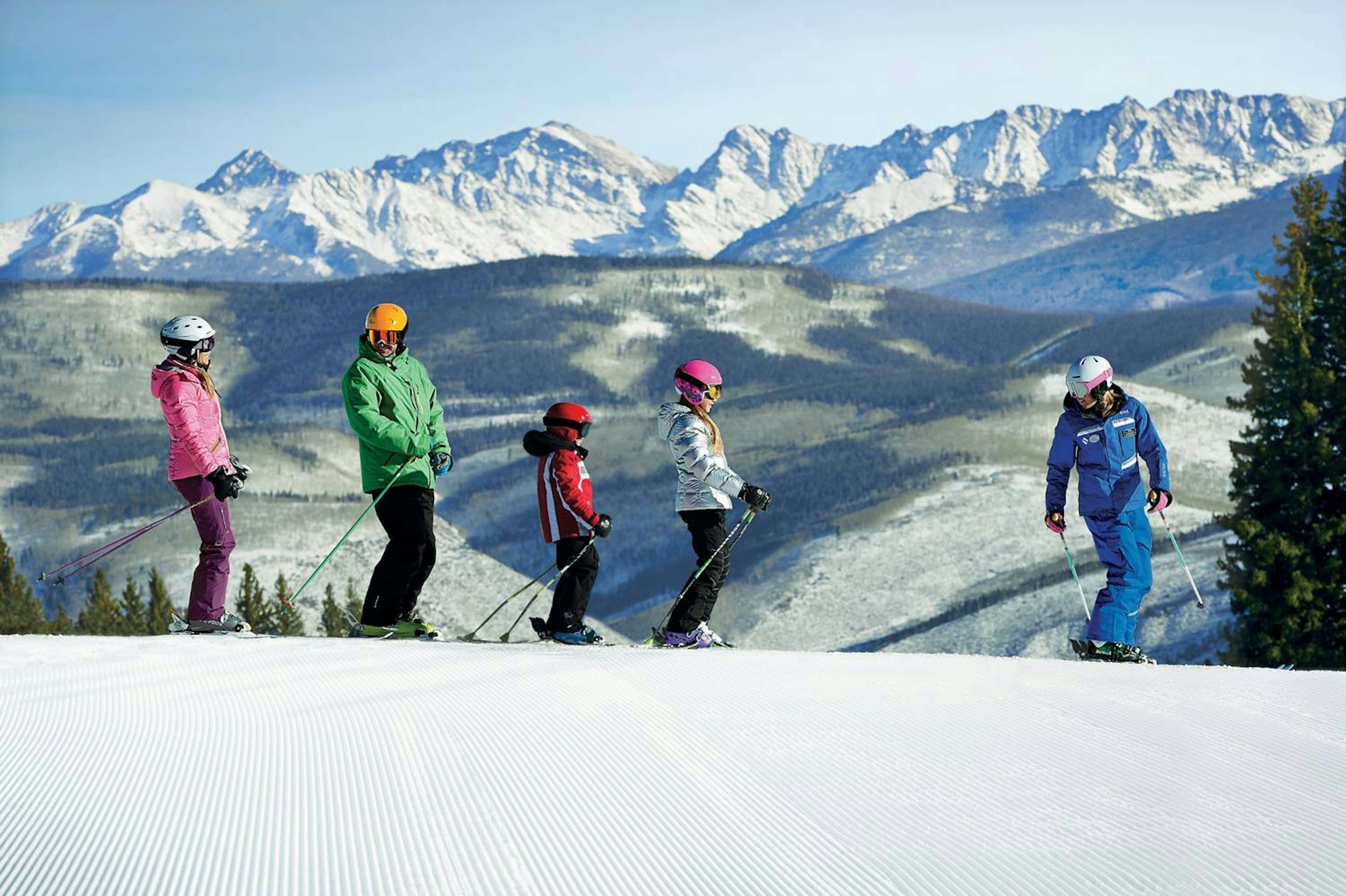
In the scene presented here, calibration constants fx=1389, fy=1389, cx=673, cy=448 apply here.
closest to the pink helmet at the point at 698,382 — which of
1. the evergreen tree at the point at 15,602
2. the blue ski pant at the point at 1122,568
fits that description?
the blue ski pant at the point at 1122,568

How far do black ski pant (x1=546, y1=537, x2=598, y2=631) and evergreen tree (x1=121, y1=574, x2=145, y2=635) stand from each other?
5987 centimetres

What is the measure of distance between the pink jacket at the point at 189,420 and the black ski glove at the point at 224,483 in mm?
72

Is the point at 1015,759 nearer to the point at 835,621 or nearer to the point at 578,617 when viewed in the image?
the point at 578,617

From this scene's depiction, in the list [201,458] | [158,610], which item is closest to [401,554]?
[201,458]

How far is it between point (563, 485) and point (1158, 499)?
16.4 feet

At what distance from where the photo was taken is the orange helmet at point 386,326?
11.0 m

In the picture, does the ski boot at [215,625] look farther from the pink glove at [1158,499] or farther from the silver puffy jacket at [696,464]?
the pink glove at [1158,499]

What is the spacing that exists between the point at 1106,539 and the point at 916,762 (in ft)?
20.8

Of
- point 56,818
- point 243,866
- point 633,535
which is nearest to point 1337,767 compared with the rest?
point 243,866

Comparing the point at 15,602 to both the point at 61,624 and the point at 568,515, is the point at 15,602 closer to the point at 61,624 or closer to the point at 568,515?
the point at 61,624

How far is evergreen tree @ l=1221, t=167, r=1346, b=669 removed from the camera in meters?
27.8

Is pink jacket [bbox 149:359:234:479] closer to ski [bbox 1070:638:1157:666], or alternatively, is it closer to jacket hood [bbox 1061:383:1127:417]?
jacket hood [bbox 1061:383:1127:417]

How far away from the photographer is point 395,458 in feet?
36.4

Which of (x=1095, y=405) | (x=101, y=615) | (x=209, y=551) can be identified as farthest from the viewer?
(x=101, y=615)
